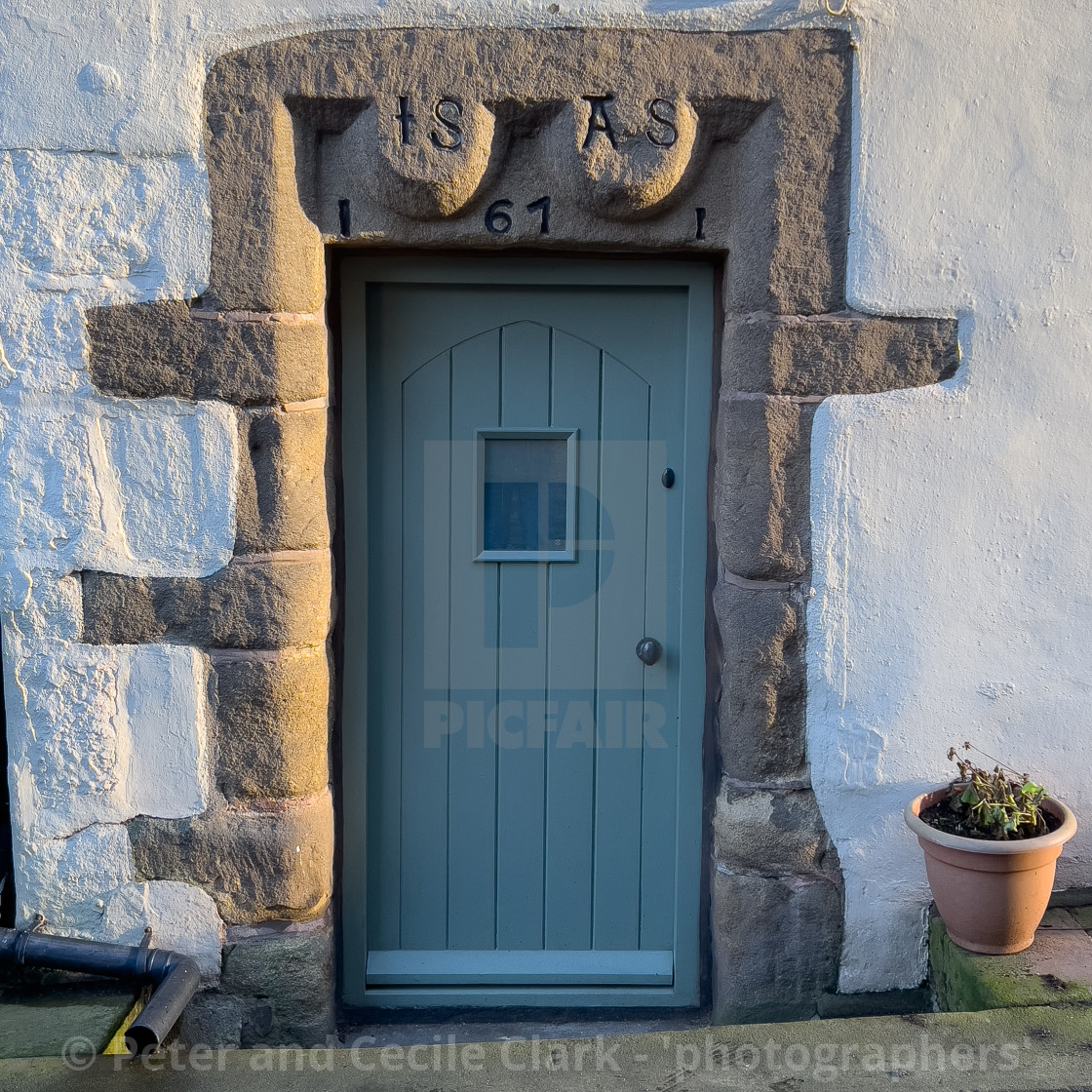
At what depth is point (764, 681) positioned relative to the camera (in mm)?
2330

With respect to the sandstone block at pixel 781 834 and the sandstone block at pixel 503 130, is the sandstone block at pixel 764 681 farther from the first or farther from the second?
the sandstone block at pixel 503 130

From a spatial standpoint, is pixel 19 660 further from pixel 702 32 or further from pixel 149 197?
pixel 702 32

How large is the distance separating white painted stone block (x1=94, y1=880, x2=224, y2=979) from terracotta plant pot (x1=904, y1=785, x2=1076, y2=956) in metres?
1.63

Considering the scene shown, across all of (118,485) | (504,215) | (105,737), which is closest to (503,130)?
(504,215)

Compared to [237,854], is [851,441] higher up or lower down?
higher up

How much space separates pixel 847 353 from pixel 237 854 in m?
1.82

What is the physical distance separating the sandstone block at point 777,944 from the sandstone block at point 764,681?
277mm

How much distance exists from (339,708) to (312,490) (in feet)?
1.92

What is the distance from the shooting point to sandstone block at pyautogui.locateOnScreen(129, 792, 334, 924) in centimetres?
231

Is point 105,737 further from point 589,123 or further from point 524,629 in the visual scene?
point 589,123

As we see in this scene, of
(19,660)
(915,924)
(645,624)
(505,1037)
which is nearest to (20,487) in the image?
(19,660)

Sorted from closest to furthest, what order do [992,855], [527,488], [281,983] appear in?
[992,855], [281,983], [527,488]

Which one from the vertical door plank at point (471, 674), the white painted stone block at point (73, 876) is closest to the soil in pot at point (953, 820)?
the vertical door plank at point (471, 674)

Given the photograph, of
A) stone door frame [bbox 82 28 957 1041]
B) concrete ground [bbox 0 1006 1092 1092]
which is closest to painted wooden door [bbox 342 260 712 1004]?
stone door frame [bbox 82 28 957 1041]
